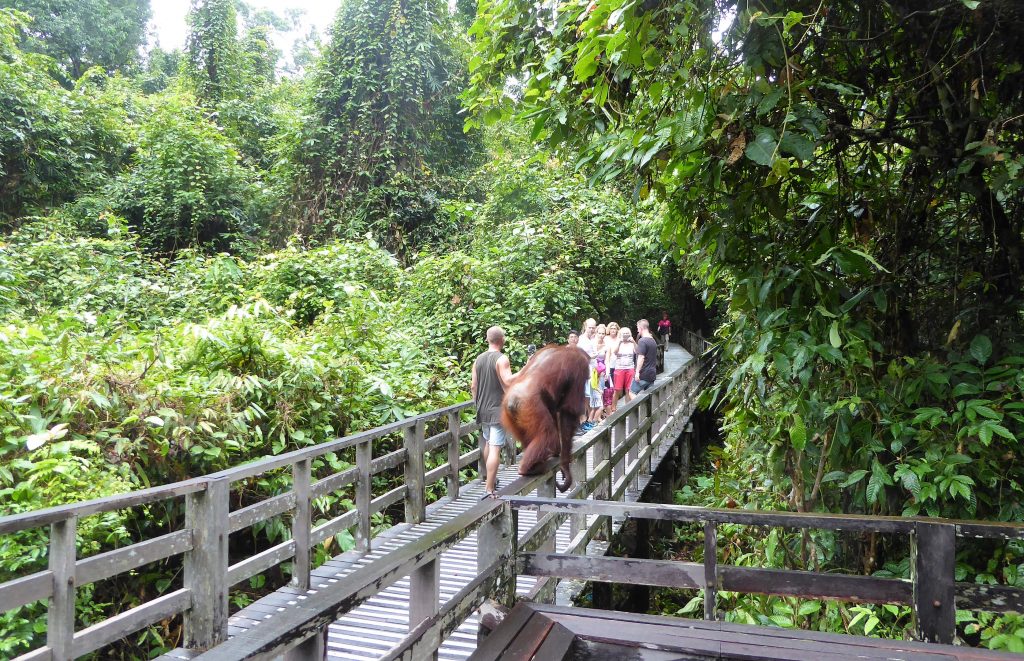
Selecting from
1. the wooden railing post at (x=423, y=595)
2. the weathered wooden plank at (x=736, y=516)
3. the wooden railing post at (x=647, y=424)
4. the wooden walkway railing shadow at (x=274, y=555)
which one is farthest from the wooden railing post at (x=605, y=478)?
the wooden railing post at (x=423, y=595)

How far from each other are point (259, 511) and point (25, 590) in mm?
1633

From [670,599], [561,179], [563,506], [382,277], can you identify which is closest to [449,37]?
[561,179]

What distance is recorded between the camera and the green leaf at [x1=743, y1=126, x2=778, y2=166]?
10.0 ft

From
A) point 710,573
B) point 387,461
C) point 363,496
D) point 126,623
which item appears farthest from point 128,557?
point 710,573

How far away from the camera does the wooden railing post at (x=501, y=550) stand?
3186 millimetres

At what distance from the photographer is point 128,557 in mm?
3854

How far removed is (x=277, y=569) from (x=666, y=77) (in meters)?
5.57

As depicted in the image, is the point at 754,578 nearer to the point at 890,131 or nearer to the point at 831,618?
the point at 831,618

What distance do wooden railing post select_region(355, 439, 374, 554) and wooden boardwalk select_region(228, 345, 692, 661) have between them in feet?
0.40

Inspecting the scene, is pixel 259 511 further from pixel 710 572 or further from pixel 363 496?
pixel 710 572

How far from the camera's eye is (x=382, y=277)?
1352 cm

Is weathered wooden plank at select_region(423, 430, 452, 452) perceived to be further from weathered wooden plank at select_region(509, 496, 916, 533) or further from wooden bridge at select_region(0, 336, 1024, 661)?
weathered wooden plank at select_region(509, 496, 916, 533)

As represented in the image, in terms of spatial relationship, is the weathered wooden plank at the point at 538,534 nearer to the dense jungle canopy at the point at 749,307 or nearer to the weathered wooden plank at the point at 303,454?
the dense jungle canopy at the point at 749,307

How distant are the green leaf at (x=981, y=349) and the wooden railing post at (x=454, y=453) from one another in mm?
4826
